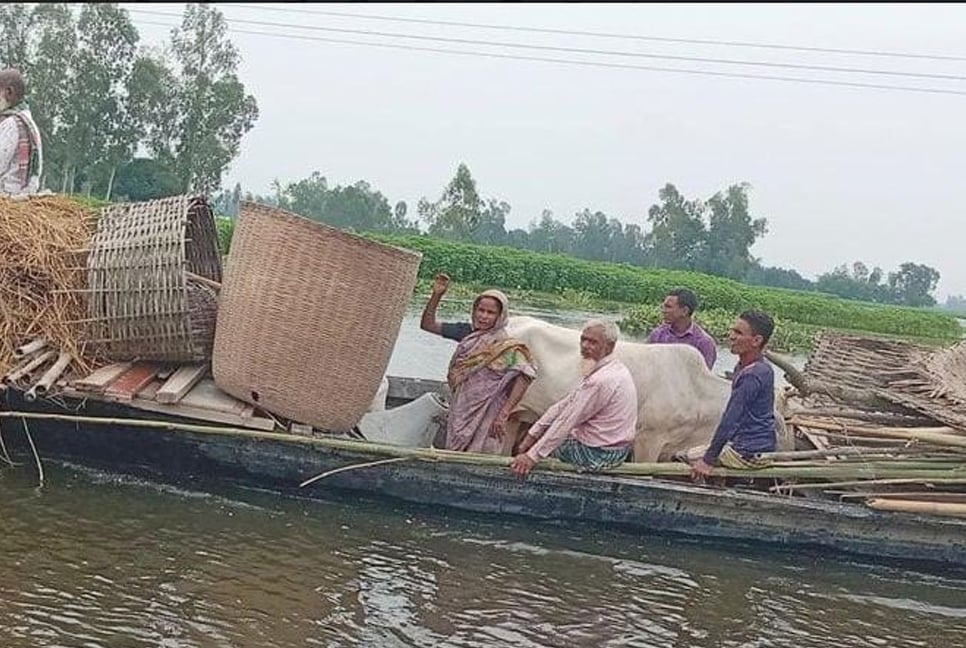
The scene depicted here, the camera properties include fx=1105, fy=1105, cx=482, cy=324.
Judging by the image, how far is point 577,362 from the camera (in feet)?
24.1

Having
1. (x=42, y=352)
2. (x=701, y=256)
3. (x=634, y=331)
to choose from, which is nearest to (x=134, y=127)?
(x=634, y=331)

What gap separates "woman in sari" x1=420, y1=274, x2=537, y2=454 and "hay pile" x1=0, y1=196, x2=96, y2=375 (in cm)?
245

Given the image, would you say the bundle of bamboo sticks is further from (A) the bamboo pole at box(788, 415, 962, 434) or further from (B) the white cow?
(B) the white cow

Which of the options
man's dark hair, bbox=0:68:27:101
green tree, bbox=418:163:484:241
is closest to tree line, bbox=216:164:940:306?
green tree, bbox=418:163:484:241

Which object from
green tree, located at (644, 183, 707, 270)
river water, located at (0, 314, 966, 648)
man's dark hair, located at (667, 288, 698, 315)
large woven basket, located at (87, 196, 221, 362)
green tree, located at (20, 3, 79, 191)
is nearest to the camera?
river water, located at (0, 314, 966, 648)

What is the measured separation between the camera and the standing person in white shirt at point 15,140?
7609mm

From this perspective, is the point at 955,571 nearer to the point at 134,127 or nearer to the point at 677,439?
the point at 677,439

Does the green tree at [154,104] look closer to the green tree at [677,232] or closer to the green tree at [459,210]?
the green tree at [459,210]

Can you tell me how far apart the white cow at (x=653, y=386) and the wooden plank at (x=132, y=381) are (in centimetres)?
240

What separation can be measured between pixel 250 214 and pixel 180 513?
1.88m

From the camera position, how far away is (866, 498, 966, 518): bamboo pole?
668 centimetres

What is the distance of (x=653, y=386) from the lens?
728cm

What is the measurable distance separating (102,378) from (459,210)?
5925cm

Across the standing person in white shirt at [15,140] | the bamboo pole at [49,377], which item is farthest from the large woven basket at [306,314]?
the standing person in white shirt at [15,140]
